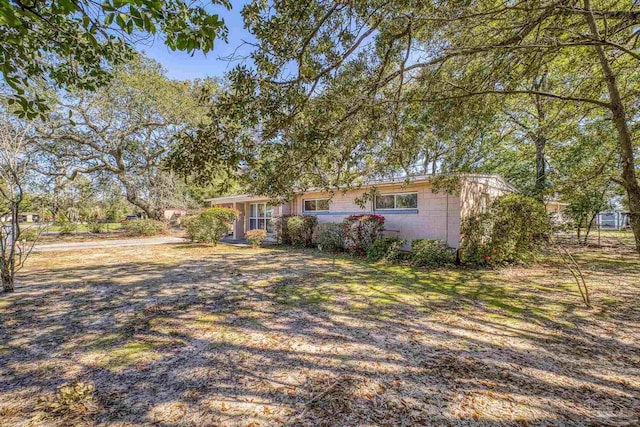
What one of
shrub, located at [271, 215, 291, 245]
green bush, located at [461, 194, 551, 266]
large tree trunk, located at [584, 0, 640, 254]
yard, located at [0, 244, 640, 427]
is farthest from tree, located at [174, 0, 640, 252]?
shrub, located at [271, 215, 291, 245]

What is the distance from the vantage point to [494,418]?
2.31 metres

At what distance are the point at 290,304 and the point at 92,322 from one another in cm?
305

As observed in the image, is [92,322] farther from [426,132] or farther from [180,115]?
[180,115]

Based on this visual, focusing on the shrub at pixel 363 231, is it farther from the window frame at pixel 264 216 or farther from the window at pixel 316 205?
the window frame at pixel 264 216

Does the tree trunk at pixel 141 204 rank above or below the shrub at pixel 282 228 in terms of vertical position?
above

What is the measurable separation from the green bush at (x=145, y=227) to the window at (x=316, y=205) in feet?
40.4

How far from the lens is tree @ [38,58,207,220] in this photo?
1623 cm

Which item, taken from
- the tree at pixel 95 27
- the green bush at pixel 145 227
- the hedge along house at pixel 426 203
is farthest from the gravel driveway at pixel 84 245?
the tree at pixel 95 27

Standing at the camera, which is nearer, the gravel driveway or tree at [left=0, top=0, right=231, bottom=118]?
tree at [left=0, top=0, right=231, bottom=118]

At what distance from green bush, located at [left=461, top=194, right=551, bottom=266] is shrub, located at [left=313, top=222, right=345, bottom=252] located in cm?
485

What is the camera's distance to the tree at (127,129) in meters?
16.2

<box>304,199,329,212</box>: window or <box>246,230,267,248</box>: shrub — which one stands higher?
<box>304,199,329,212</box>: window

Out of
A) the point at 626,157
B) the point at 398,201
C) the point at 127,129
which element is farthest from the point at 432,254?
the point at 127,129

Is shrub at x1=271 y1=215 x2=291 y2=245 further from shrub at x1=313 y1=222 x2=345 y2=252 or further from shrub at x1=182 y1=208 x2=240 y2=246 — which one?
shrub at x1=313 y1=222 x2=345 y2=252
